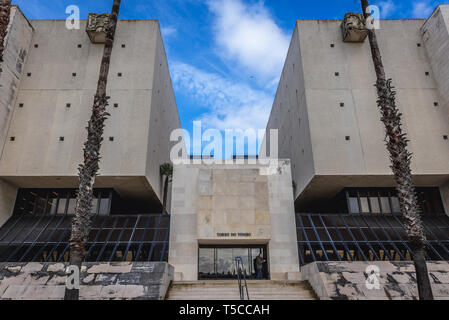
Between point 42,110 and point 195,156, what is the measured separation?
29970 millimetres

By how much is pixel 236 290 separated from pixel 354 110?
15.2 meters

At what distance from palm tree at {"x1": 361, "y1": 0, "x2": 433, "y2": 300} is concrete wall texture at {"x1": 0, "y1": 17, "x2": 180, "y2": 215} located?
1453cm

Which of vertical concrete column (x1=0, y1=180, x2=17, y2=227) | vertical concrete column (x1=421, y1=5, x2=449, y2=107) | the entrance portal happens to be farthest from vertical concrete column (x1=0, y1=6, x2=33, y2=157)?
vertical concrete column (x1=421, y1=5, x2=449, y2=107)

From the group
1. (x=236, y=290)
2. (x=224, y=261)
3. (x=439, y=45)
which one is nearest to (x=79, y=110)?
(x=224, y=261)

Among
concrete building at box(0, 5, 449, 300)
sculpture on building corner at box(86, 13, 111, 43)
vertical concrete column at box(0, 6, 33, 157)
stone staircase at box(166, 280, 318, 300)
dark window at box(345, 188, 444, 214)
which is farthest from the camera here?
sculpture on building corner at box(86, 13, 111, 43)

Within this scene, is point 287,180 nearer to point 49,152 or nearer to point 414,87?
point 414,87

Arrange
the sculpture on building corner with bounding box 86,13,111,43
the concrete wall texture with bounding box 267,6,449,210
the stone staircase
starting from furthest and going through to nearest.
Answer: the sculpture on building corner with bounding box 86,13,111,43 → the concrete wall texture with bounding box 267,6,449,210 → the stone staircase

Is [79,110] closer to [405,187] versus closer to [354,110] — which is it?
[354,110]

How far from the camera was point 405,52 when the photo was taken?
2425 centimetres

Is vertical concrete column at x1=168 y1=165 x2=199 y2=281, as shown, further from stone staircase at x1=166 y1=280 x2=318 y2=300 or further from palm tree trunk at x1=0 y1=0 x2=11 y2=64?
palm tree trunk at x1=0 y1=0 x2=11 y2=64

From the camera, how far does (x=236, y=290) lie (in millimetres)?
14258

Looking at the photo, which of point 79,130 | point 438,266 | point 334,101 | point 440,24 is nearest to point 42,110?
point 79,130

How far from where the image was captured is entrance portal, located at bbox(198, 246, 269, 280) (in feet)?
64.3

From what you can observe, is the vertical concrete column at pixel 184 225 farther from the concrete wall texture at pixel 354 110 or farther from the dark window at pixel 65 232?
the concrete wall texture at pixel 354 110
